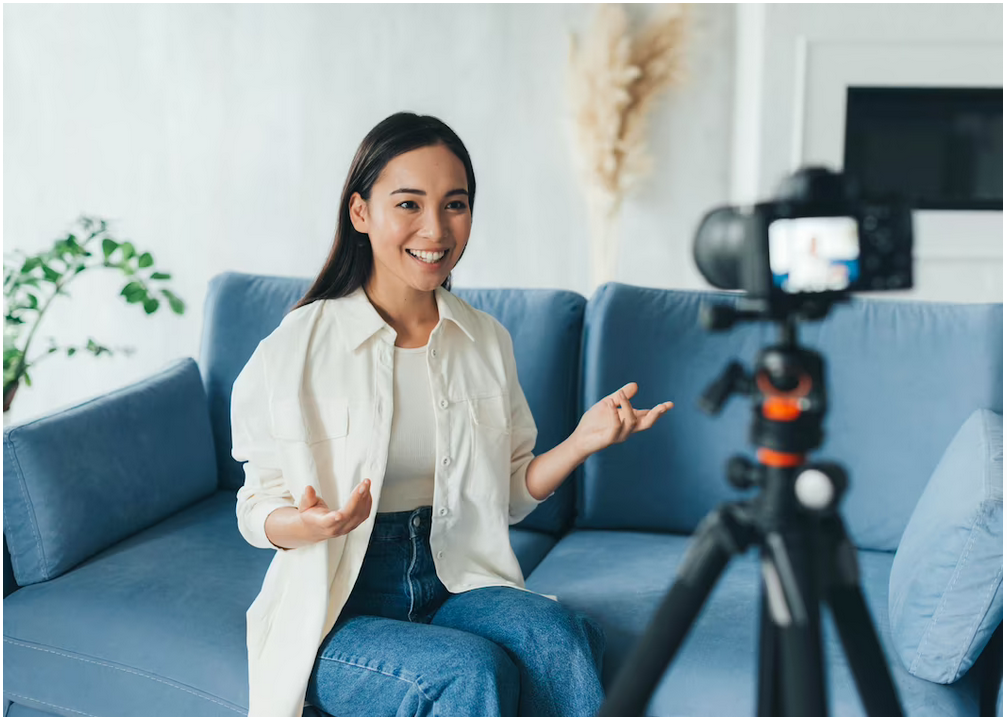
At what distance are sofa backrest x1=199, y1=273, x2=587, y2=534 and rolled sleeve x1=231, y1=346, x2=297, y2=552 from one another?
2.12 ft

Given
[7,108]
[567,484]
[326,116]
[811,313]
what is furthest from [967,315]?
[7,108]

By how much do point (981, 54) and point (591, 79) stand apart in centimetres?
141

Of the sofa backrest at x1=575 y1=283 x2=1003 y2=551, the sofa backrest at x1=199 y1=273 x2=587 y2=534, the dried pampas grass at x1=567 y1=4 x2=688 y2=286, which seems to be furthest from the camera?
the dried pampas grass at x1=567 y1=4 x2=688 y2=286

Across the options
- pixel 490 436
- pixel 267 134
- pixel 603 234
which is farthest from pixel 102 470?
pixel 603 234

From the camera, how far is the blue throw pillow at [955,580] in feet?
3.71

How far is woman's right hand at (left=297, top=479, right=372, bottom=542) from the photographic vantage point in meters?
1.03

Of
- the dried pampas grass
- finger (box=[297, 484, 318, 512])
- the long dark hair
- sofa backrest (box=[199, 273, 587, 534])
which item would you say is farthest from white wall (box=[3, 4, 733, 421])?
finger (box=[297, 484, 318, 512])

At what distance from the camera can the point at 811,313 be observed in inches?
25.0

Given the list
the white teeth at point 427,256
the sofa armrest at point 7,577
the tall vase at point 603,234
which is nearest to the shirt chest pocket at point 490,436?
the white teeth at point 427,256

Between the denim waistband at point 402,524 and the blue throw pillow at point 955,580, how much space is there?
0.70 m

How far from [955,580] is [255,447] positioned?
3.18 feet

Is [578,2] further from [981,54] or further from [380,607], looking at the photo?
[380,607]

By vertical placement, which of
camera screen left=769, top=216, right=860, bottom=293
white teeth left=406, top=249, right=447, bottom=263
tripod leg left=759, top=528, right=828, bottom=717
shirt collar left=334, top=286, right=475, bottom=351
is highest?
camera screen left=769, top=216, right=860, bottom=293

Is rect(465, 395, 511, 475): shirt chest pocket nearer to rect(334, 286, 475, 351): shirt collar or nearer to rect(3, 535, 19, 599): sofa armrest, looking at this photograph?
rect(334, 286, 475, 351): shirt collar
